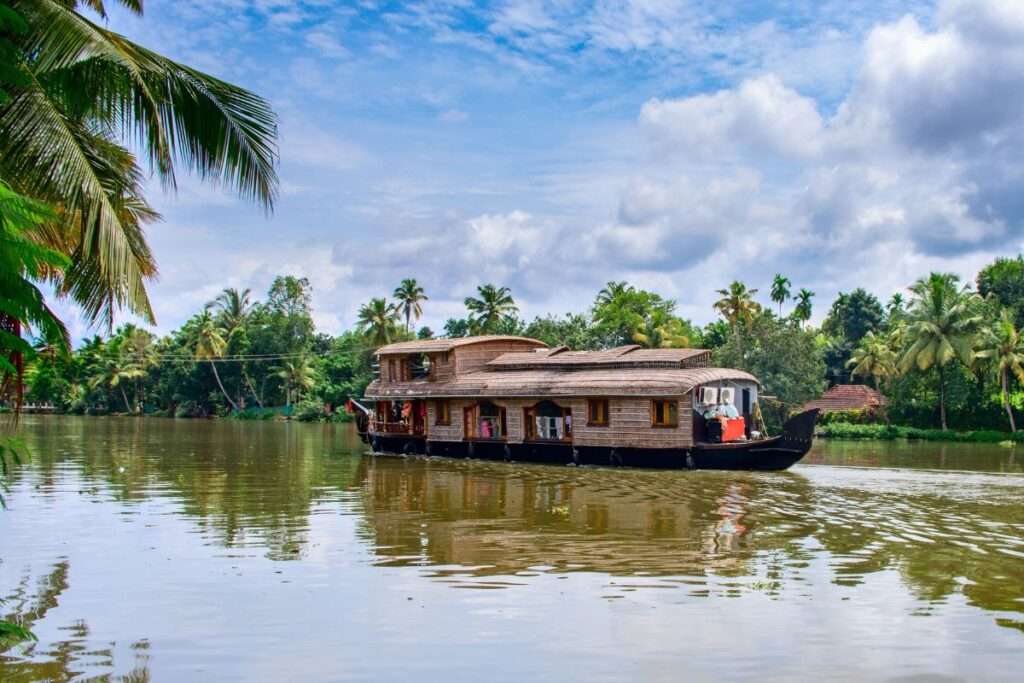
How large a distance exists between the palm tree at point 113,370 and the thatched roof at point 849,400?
5438cm

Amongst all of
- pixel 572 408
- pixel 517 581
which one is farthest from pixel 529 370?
pixel 517 581

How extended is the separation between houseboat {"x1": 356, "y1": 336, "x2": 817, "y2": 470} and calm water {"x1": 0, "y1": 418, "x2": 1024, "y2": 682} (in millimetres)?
3556

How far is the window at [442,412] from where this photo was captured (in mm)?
28234

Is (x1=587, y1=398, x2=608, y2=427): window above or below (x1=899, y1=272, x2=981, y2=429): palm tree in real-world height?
below

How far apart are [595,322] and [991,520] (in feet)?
128

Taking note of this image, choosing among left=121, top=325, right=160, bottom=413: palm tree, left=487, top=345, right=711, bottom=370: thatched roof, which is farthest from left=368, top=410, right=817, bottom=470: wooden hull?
left=121, top=325, right=160, bottom=413: palm tree

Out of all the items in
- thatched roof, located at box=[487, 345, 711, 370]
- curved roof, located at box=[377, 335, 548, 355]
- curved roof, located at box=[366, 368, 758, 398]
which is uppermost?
curved roof, located at box=[377, 335, 548, 355]

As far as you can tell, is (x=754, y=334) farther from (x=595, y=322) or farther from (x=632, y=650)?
(x=632, y=650)

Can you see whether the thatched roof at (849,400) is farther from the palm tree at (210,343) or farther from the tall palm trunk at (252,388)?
the palm tree at (210,343)

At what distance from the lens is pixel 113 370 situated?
7919cm

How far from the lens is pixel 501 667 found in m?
7.12

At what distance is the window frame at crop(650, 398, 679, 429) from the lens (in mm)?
22922

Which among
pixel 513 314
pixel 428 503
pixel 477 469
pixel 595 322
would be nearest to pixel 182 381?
pixel 513 314

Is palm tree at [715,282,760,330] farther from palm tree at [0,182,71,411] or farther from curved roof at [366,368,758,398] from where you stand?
palm tree at [0,182,71,411]
